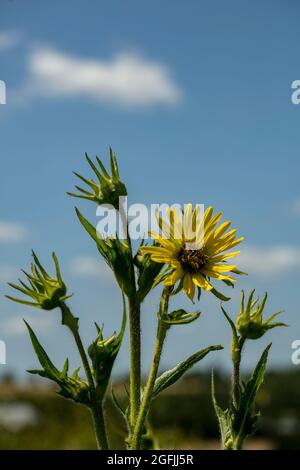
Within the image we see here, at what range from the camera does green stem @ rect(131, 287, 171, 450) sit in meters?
1.84

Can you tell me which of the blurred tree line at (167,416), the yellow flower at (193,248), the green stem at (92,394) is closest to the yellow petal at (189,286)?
the yellow flower at (193,248)

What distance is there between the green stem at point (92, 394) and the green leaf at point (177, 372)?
0.52 feet

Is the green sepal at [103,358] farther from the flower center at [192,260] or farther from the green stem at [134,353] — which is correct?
the flower center at [192,260]

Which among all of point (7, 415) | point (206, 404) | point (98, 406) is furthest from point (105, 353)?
point (206, 404)

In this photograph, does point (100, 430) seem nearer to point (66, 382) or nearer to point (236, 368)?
point (66, 382)

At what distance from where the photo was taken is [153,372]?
1.90m

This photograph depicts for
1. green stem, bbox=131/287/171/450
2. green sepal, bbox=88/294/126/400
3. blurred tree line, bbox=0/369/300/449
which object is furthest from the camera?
blurred tree line, bbox=0/369/300/449

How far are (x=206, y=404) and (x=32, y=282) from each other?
54.7ft

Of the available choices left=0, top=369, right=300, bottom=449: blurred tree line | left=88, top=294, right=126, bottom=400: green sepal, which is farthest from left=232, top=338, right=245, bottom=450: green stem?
left=0, top=369, right=300, bottom=449: blurred tree line

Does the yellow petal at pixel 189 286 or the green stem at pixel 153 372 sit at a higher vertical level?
the yellow petal at pixel 189 286

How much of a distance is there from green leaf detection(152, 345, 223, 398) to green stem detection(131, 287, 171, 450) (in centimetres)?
8

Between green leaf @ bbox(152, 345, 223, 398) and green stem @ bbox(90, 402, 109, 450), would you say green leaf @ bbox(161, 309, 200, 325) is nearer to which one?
green leaf @ bbox(152, 345, 223, 398)

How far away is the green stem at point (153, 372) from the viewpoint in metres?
1.84
